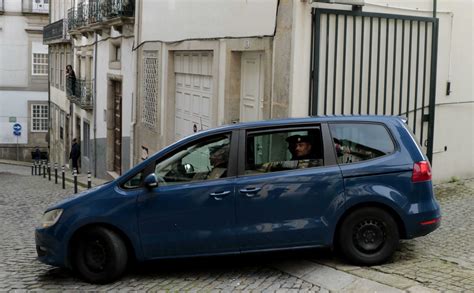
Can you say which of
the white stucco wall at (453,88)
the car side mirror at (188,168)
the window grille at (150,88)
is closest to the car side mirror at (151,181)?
the car side mirror at (188,168)

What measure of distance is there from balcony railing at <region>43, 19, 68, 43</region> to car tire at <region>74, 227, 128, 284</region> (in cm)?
2667

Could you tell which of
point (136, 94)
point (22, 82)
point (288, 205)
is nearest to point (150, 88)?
point (136, 94)

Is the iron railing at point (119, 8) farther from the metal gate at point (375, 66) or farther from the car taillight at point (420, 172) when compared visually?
the car taillight at point (420, 172)

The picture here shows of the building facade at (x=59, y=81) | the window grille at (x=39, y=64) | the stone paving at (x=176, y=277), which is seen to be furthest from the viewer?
the window grille at (x=39, y=64)

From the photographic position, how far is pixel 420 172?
650 cm

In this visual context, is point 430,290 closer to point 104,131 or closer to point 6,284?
point 6,284

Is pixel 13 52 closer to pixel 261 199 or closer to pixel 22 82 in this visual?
pixel 22 82

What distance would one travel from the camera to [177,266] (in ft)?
23.7

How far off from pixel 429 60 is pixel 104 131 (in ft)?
48.8

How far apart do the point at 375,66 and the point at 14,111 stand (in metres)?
37.2

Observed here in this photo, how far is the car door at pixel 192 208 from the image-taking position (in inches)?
253

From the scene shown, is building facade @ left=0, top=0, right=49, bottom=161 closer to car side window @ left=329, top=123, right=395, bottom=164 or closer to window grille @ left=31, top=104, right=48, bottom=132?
window grille @ left=31, top=104, right=48, bottom=132

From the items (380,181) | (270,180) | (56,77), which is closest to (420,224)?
(380,181)

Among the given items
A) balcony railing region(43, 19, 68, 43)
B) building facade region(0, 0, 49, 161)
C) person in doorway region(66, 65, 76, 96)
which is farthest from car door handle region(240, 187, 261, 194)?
building facade region(0, 0, 49, 161)
